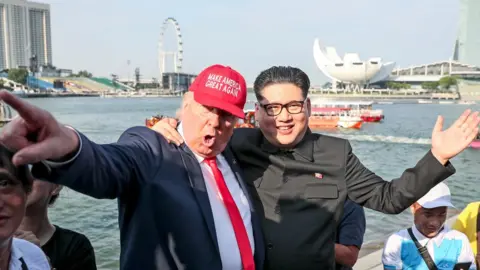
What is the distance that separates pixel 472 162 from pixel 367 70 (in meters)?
67.8

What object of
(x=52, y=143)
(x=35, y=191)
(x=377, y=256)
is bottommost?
(x=377, y=256)

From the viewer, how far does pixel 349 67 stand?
80.0m

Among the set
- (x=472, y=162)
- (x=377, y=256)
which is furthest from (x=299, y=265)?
(x=472, y=162)

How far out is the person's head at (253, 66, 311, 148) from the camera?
5.88 feet

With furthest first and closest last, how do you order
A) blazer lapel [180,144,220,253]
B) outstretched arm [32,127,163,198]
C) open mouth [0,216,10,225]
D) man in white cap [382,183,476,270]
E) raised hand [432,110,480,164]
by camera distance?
1. man in white cap [382,183,476,270]
2. raised hand [432,110,480,164]
3. blazer lapel [180,144,220,253]
4. open mouth [0,216,10,225]
5. outstretched arm [32,127,163,198]

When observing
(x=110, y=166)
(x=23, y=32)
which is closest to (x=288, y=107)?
(x=110, y=166)

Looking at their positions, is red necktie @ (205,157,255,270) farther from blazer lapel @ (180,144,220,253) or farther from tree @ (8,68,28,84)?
tree @ (8,68,28,84)

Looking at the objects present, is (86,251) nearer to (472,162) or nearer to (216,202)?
(216,202)

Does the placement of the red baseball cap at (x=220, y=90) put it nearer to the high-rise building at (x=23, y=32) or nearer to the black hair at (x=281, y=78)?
the black hair at (x=281, y=78)

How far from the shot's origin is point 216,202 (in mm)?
1490

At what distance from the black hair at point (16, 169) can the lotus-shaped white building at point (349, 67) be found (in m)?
81.9

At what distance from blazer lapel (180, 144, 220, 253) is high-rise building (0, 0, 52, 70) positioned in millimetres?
100233

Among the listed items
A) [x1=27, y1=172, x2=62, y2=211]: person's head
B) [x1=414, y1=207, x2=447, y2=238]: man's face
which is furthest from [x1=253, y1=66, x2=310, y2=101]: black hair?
[x1=414, y1=207, x2=447, y2=238]: man's face

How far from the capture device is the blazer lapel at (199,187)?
142cm
